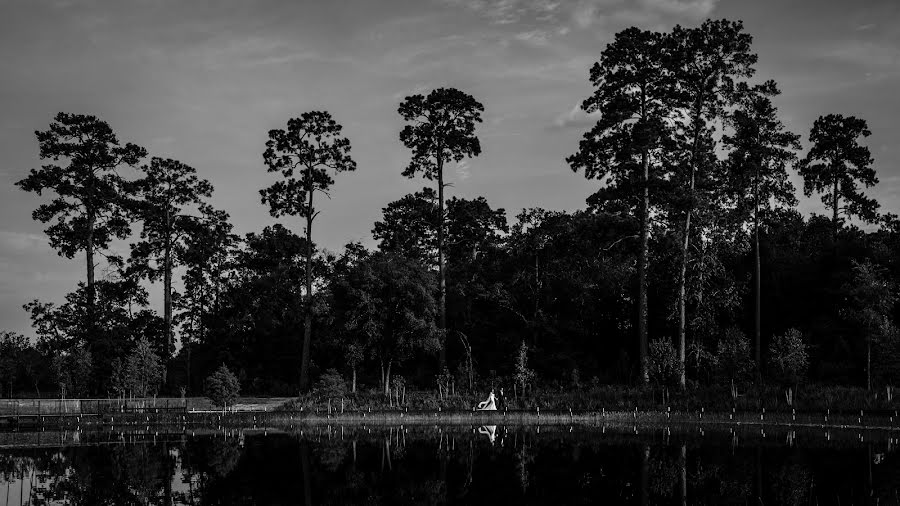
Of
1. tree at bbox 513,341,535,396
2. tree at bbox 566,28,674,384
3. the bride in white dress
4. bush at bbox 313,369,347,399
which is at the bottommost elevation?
the bride in white dress

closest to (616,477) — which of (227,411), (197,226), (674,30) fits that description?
(227,411)

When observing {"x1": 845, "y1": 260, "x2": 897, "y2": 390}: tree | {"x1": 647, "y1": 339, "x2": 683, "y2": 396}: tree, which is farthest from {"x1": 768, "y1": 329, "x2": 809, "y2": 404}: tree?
{"x1": 647, "y1": 339, "x2": 683, "y2": 396}: tree

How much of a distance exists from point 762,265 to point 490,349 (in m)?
20.2

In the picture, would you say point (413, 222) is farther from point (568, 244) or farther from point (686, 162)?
point (686, 162)

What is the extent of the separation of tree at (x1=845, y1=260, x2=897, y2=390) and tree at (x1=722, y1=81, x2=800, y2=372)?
20.9 ft

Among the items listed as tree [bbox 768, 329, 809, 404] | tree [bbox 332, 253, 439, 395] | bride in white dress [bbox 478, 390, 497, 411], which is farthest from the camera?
tree [bbox 332, 253, 439, 395]

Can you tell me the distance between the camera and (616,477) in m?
28.7

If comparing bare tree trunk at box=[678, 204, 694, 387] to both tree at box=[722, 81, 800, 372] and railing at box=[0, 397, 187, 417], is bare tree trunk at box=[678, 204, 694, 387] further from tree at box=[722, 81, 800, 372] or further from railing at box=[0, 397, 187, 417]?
railing at box=[0, 397, 187, 417]

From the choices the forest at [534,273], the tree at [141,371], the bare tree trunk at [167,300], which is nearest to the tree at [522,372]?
the forest at [534,273]

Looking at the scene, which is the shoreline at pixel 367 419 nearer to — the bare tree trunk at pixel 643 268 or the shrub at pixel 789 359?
the shrub at pixel 789 359

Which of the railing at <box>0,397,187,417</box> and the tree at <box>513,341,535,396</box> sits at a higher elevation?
the tree at <box>513,341,535,396</box>

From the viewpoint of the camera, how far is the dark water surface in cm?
2564

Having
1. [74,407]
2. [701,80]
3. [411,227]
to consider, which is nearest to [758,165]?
[701,80]

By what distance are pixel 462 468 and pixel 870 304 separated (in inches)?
1102
